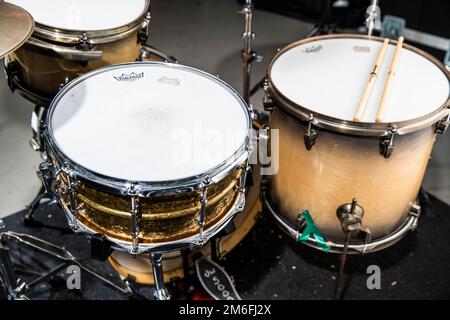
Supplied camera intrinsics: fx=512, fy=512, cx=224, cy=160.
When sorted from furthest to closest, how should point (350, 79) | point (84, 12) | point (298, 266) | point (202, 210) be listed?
point (298, 266)
point (84, 12)
point (350, 79)
point (202, 210)

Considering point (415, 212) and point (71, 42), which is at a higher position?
point (71, 42)

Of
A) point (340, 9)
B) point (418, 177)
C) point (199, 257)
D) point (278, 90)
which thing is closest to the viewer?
point (278, 90)

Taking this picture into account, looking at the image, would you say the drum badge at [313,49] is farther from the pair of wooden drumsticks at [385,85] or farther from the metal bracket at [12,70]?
the metal bracket at [12,70]

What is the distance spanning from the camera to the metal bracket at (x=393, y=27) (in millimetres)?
3143

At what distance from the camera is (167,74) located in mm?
1591

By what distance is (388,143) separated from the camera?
1457 millimetres

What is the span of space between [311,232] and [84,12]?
1.08m

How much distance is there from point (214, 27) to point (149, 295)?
2.08 m

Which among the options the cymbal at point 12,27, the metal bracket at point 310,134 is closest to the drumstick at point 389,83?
the metal bracket at point 310,134

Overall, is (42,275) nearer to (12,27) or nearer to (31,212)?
(31,212)

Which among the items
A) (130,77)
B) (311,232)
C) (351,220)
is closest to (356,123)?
(351,220)

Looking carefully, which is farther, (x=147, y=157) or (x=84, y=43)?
(x=84, y=43)
